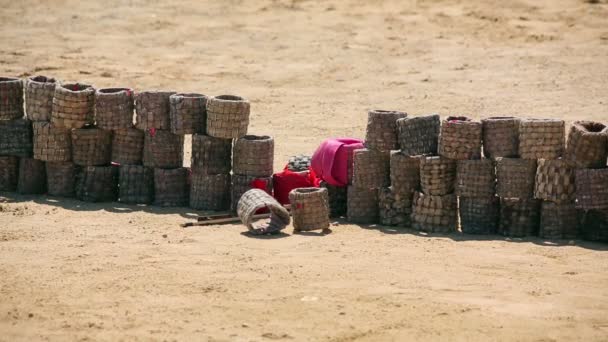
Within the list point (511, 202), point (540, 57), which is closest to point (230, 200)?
point (511, 202)

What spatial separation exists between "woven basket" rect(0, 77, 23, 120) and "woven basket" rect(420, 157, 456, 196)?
5.44 meters

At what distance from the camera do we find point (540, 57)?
76.5 feet

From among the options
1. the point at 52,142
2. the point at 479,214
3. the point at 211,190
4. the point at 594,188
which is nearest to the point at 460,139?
the point at 479,214

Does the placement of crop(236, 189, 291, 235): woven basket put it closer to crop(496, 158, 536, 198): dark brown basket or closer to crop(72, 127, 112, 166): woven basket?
crop(72, 127, 112, 166): woven basket

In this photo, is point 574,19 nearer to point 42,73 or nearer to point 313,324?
point 42,73

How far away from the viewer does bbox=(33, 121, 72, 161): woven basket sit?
622 inches

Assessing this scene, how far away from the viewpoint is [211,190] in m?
15.4

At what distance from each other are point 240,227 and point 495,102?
301 inches

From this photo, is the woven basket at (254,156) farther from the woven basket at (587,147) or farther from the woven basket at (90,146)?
the woven basket at (587,147)

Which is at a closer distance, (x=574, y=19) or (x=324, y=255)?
(x=324, y=255)

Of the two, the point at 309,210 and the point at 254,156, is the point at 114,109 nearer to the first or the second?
the point at 254,156

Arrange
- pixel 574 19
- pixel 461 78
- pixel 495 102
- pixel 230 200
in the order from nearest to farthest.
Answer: pixel 230 200, pixel 495 102, pixel 461 78, pixel 574 19

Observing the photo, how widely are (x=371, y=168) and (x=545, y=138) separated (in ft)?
6.72

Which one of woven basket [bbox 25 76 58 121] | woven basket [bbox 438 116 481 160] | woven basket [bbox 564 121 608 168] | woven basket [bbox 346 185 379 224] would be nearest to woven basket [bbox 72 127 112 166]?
woven basket [bbox 25 76 58 121]
